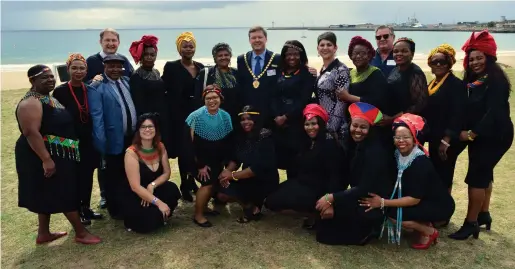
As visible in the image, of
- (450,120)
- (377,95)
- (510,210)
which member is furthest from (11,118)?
(510,210)

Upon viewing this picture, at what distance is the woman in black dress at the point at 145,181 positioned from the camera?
4.64 m

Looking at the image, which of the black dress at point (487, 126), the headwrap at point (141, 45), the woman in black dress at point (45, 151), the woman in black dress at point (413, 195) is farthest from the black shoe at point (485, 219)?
the woman in black dress at point (45, 151)

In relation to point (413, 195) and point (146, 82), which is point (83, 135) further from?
point (413, 195)

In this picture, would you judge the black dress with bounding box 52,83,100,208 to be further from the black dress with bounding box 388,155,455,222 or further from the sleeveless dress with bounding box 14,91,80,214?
the black dress with bounding box 388,155,455,222

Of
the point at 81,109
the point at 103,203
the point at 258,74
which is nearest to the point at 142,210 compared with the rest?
the point at 103,203

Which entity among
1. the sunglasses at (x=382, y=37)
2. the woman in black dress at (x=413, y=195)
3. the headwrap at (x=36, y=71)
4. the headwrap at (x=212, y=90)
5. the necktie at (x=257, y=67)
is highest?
the sunglasses at (x=382, y=37)

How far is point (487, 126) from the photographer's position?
13.9ft

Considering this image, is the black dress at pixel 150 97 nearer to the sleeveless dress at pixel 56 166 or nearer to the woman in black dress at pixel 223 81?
the woman in black dress at pixel 223 81

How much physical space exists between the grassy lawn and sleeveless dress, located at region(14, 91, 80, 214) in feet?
1.89

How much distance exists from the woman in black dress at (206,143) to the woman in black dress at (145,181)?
0.37m

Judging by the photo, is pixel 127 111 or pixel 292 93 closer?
pixel 127 111

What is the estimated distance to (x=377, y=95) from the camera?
4.54 metres

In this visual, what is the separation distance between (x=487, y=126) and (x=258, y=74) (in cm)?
280

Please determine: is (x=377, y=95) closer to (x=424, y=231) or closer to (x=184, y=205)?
(x=424, y=231)
